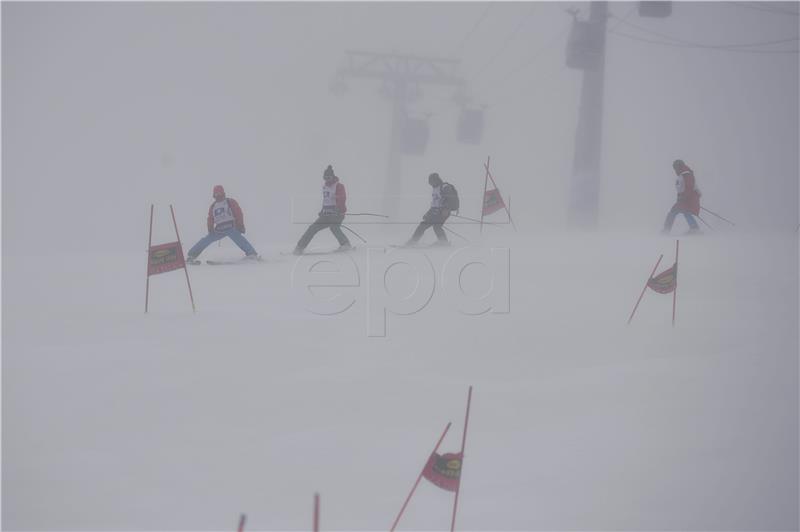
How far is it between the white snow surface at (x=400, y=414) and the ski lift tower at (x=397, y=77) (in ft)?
61.4

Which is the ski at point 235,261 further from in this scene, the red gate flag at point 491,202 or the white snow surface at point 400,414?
the red gate flag at point 491,202

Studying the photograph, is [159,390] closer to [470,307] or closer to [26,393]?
[26,393]

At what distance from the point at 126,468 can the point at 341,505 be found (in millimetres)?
1156

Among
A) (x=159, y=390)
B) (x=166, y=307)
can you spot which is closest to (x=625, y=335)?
(x=159, y=390)

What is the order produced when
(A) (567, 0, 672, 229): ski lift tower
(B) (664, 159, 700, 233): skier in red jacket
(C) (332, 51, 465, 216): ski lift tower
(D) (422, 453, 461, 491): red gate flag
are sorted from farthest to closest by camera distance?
1. (C) (332, 51, 465, 216): ski lift tower
2. (A) (567, 0, 672, 229): ski lift tower
3. (B) (664, 159, 700, 233): skier in red jacket
4. (D) (422, 453, 461, 491): red gate flag

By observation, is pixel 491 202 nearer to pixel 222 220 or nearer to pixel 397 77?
pixel 222 220

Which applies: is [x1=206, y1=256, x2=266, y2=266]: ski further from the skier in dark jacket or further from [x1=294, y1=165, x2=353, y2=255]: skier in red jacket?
the skier in dark jacket

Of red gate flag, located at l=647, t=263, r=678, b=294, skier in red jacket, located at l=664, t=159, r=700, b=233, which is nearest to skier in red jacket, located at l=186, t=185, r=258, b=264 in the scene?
red gate flag, located at l=647, t=263, r=678, b=294

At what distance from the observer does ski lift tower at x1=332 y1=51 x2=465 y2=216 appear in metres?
24.8

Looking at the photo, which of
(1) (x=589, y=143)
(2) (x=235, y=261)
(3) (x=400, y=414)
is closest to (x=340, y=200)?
(2) (x=235, y=261)

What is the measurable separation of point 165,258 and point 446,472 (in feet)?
15.1

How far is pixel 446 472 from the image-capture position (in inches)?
105

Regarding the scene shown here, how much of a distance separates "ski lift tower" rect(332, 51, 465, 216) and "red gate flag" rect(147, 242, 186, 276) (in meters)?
18.1

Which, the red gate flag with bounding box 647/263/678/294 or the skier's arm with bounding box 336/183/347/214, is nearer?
the red gate flag with bounding box 647/263/678/294
